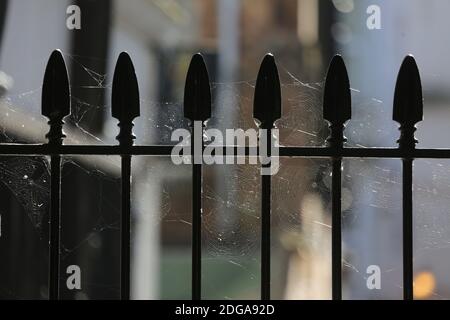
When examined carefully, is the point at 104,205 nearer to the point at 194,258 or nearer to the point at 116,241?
the point at 194,258

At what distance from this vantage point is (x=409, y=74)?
1.79 meters

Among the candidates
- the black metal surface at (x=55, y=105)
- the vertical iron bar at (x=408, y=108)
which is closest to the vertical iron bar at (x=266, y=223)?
the vertical iron bar at (x=408, y=108)

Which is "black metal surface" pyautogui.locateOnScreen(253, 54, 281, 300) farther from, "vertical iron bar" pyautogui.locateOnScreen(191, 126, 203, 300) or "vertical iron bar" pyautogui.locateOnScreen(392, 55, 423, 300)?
"vertical iron bar" pyautogui.locateOnScreen(392, 55, 423, 300)

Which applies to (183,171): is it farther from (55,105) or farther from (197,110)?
(55,105)

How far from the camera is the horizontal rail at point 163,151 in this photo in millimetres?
1758

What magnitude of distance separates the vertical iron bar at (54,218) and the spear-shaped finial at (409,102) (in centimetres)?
102

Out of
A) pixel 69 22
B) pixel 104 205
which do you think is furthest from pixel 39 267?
pixel 69 22

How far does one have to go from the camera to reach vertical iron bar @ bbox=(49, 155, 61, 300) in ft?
5.82

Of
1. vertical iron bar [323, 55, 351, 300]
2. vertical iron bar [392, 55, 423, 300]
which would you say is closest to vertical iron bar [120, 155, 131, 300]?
vertical iron bar [323, 55, 351, 300]

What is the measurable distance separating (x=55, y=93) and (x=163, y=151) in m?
0.36

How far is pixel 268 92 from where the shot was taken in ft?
5.81

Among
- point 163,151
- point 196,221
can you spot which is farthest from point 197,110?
point 196,221
